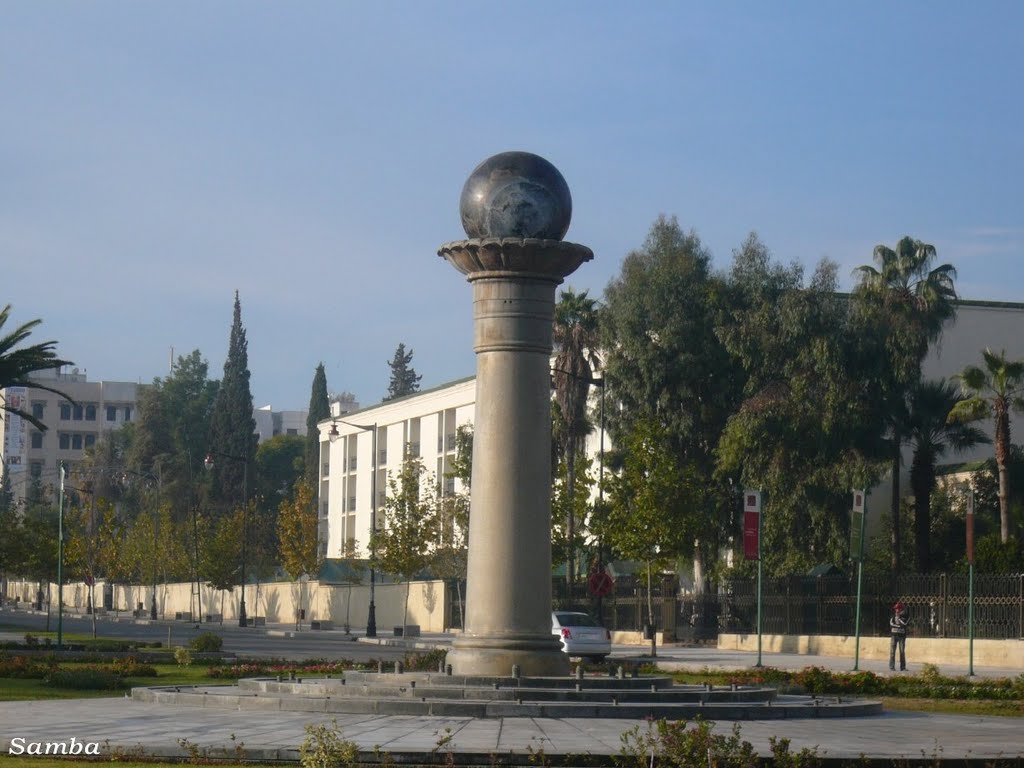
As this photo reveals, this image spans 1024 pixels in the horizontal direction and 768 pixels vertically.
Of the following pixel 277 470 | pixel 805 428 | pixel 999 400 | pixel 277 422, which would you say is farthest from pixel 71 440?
pixel 999 400

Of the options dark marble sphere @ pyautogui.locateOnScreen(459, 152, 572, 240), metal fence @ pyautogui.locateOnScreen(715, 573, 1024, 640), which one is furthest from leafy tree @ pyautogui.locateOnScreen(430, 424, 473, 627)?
dark marble sphere @ pyautogui.locateOnScreen(459, 152, 572, 240)

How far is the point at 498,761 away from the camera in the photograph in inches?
548

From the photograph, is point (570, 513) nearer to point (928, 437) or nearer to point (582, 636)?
point (928, 437)

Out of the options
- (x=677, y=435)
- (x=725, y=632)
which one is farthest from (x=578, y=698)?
(x=677, y=435)

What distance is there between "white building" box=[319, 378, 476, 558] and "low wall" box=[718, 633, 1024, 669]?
35.5 m

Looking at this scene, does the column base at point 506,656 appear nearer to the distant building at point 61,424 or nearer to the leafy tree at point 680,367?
the leafy tree at point 680,367

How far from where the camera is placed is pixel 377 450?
318 ft

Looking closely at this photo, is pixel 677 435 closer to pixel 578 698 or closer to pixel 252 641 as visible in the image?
pixel 252 641

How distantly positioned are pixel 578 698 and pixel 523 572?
2067 millimetres

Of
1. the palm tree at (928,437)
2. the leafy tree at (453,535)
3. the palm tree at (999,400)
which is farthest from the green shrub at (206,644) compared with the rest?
the leafy tree at (453,535)

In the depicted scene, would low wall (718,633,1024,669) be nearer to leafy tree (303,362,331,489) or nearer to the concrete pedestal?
the concrete pedestal

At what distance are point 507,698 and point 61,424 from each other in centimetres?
15920

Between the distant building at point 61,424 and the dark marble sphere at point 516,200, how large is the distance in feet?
490

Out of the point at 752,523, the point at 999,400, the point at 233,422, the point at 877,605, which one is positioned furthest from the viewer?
the point at 233,422
